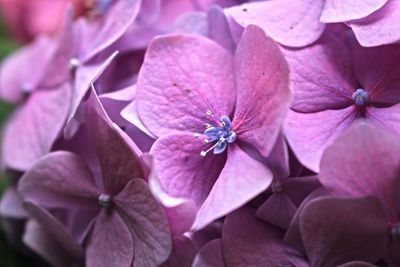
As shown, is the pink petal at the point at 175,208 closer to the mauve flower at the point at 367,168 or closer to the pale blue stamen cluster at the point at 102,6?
the mauve flower at the point at 367,168

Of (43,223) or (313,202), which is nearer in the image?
(313,202)

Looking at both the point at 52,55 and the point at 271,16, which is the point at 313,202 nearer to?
the point at 271,16

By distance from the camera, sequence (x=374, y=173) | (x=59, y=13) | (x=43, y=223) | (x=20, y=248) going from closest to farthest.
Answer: (x=374, y=173)
(x=43, y=223)
(x=20, y=248)
(x=59, y=13)

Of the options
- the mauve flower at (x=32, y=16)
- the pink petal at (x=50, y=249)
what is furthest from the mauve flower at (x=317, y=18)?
the mauve flower at (x=32, y=16)

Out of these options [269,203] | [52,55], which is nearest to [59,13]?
[52,55]

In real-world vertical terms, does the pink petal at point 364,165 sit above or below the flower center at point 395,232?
above

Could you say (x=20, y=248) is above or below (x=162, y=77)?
below

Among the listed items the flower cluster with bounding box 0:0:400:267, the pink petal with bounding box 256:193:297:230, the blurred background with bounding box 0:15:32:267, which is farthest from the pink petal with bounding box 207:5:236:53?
the blurred background with bounding box 0:15:32:267
